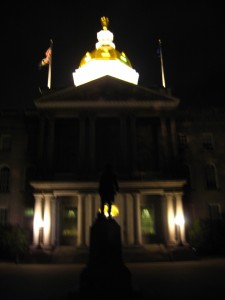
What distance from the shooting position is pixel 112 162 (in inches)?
1313

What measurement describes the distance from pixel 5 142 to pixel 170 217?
745 inches

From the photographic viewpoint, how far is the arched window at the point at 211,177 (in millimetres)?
35906

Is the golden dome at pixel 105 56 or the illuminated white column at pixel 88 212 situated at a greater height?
the golden dome at pixel 105 56

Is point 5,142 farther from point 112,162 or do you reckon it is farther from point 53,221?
point 112,162

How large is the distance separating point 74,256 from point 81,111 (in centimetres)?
1380

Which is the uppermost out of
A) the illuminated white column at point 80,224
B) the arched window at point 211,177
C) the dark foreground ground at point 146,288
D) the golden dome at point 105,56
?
the golden dome at point 105,56

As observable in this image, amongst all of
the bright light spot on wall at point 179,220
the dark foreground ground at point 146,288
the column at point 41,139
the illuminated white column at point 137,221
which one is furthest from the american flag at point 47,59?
the dark foreground ground at point 146,288

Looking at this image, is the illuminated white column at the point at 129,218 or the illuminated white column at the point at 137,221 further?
the illuminated white column at the point at 129,218

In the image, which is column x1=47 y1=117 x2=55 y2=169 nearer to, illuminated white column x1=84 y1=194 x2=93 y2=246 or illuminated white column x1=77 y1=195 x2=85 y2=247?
illuminated white column x1=77 y1=195 x2=85 y2=247

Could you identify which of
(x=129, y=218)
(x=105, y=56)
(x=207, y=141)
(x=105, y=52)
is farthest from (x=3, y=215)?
(x=105, y=52)

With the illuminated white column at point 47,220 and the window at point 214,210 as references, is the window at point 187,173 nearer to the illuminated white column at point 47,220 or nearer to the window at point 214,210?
the window at point 214,210

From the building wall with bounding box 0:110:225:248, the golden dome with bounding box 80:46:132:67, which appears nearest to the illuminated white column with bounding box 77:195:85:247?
the building wall with bounding box 0:110:225:248

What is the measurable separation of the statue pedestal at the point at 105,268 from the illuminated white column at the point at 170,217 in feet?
59.7

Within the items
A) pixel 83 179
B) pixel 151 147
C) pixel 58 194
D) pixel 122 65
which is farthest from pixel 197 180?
pixel 122 65
